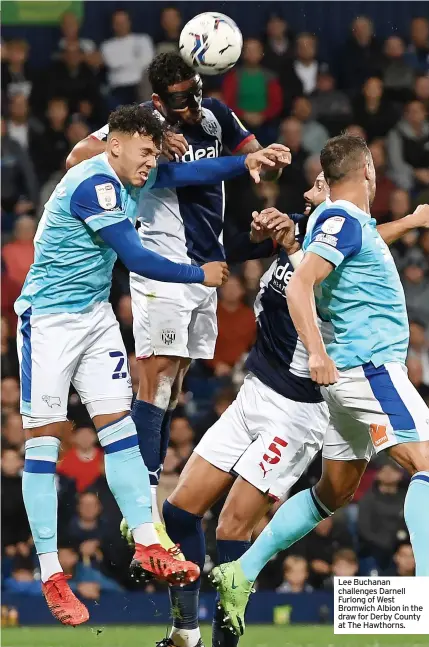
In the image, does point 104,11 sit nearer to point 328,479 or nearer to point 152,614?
point 152,614

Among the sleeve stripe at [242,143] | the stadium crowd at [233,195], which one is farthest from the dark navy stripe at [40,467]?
the stadium crowd at [233,195]

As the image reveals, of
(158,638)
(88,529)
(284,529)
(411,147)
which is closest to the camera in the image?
(284,529)

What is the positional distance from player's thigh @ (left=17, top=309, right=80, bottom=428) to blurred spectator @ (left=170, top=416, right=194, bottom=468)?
3923 mm

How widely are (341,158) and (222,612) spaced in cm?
263

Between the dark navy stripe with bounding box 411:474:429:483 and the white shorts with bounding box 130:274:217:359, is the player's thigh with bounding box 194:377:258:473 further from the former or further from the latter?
the dark navy stripe with bounding box 411:474:429:483

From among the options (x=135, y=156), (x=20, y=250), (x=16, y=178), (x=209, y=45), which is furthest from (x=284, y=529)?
(x=16, y=178)

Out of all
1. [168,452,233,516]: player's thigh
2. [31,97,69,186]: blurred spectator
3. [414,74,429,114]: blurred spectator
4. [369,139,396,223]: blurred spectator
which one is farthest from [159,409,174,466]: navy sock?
[414,74,429,114]: blurred spectator

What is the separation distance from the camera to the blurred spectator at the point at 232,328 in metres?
10.6

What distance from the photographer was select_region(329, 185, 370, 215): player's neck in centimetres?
618

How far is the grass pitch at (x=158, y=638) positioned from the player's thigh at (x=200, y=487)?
1512mm

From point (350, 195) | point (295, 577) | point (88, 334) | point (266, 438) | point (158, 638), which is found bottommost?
point (158, 638)

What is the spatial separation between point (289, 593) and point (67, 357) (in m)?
4.55

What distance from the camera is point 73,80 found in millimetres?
11609

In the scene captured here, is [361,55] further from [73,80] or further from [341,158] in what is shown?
[341,158]
